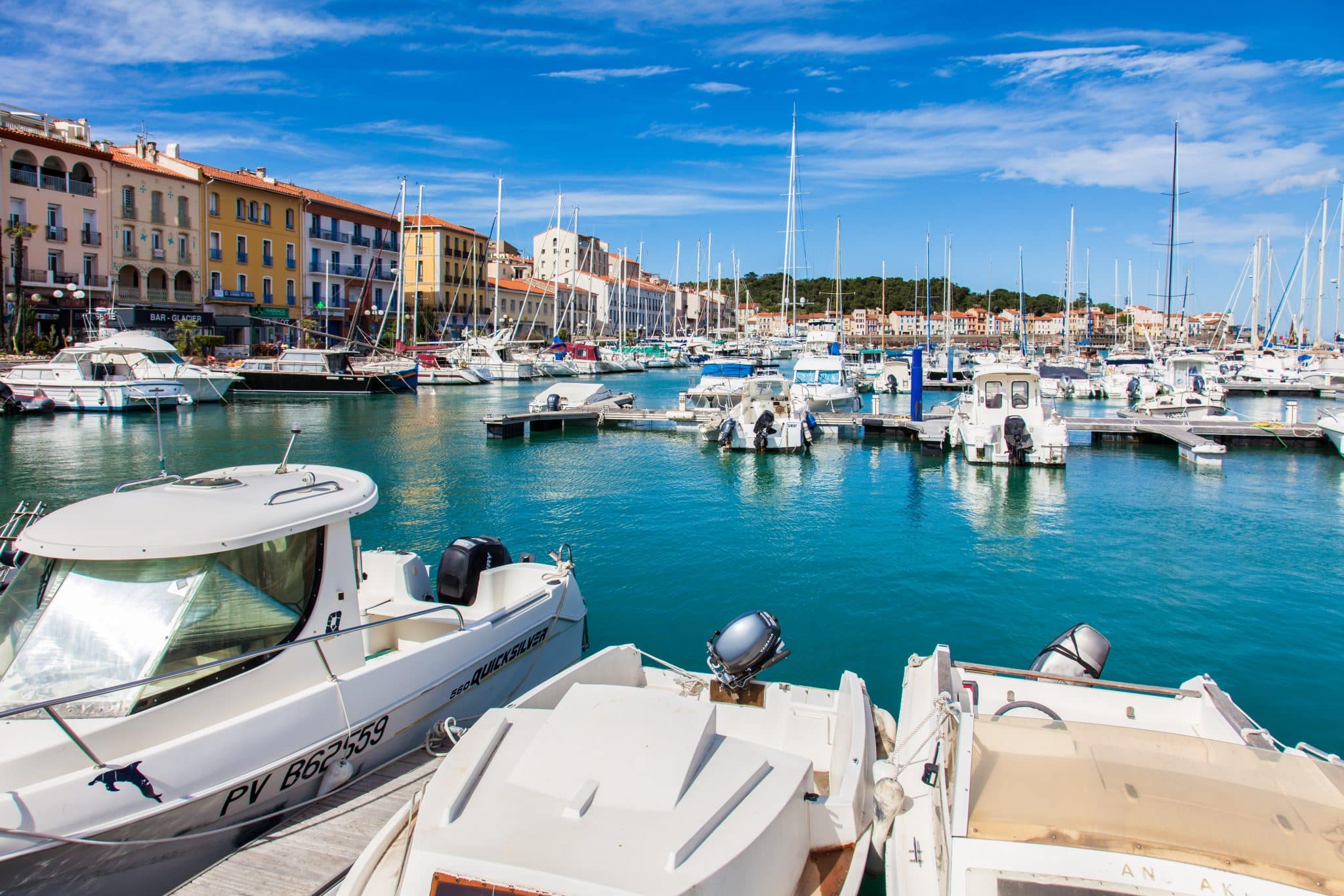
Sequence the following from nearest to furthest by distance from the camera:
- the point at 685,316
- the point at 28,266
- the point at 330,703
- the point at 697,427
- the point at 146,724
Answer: the point at 146,724
the point at 330,703
the point at 697,427
the point at 28,266
the point at 685,316

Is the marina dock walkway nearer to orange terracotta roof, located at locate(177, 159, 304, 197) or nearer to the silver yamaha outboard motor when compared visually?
the silver yamaha outboard motor

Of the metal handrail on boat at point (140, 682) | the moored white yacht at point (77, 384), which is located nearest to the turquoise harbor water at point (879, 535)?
the moored white yacht at point (77, 384)

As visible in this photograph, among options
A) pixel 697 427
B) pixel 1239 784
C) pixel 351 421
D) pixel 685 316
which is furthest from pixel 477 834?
pixel 685 316

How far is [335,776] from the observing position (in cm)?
579

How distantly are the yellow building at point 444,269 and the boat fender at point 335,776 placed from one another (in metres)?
70.9

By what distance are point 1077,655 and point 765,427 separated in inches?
790

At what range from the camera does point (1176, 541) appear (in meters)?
16.2

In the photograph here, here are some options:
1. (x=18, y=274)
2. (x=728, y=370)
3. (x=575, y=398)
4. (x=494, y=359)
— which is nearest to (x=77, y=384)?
(x=18, y=274)

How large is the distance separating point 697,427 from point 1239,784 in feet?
98.2

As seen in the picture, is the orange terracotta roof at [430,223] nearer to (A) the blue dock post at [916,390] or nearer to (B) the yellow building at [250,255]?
(B) the yellow building at [250,255]

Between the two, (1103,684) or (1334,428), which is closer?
(1103,684)

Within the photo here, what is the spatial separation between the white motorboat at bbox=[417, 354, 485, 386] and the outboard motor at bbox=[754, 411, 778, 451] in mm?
35201

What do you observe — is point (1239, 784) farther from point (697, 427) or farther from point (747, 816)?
point (697, 427)

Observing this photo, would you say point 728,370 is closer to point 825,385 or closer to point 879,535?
point 825,385
